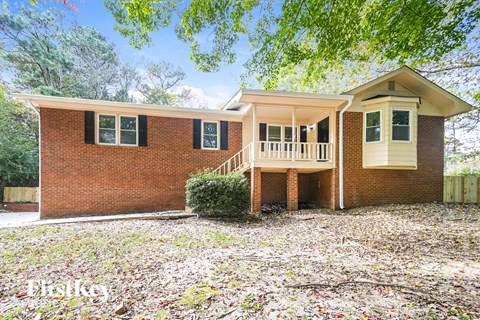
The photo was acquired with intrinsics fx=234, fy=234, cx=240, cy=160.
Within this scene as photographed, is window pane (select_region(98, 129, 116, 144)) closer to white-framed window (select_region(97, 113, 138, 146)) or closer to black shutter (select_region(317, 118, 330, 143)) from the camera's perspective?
white-framed window (select_region(97, 113, 138, 146))

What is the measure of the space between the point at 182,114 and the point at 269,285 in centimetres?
894

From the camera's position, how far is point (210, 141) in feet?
36.0

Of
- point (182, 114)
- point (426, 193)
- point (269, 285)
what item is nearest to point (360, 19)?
point (269, 285)

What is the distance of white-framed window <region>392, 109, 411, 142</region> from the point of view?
9.33 metres

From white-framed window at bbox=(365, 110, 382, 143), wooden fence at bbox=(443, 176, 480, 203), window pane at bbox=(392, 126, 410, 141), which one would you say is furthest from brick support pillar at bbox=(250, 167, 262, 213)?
wooden fence at bbox=(443, 176, 480, 203)

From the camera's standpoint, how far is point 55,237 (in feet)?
18.5

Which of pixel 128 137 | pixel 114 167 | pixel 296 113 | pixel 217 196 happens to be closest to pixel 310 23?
pixel 296 113

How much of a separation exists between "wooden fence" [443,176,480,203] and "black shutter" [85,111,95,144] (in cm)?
1519

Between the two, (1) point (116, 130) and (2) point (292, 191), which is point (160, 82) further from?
(2) point (292, 191)

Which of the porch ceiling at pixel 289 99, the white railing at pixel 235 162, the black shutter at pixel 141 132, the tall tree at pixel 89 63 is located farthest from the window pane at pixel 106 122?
the tall tree at pixel 89 63

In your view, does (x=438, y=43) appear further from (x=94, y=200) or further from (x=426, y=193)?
(x=94, y=200)

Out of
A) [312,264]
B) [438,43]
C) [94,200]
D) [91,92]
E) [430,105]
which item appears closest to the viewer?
[312,264]

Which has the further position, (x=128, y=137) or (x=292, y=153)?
(x=128, y=137)

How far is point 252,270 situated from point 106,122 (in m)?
9.33
